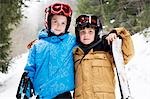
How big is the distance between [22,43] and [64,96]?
5658cm

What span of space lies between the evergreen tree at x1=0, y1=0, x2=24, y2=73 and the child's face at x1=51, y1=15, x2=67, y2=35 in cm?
771

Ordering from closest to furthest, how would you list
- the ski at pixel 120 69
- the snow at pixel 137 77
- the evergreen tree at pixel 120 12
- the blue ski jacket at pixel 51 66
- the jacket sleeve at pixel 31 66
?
the ski at pixel 120 69 < the blue ski jacket at pixel 51 66 < the jacket sleeve at pixel 31 66 < the snow at pixel 137 77 < the evergreen tree at pixel 120 12

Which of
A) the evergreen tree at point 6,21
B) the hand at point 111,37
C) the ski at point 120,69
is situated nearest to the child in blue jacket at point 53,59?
the hand at point 111,37

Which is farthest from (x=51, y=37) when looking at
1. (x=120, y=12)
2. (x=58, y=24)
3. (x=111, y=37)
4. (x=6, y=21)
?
(x=120, y=12)

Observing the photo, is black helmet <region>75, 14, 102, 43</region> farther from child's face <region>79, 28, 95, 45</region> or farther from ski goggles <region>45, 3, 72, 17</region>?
ski goggles <region>45, 3, 72, 17</region>

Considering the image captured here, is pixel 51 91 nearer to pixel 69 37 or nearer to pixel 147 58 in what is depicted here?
pixel 69 37

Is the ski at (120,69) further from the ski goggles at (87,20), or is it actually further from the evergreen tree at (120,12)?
the evergreen tree at (120,12)

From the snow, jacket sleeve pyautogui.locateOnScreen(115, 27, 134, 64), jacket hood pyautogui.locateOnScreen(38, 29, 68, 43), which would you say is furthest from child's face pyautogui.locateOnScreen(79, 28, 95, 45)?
the snow

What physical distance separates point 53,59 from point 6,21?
8.42 m

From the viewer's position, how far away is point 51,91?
5074 millimetres

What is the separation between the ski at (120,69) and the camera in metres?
4.89

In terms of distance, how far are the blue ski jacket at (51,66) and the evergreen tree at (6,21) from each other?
7859mm

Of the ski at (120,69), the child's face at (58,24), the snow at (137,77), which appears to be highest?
the child's face at (58,24)

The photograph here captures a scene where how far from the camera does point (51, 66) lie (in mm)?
5113
